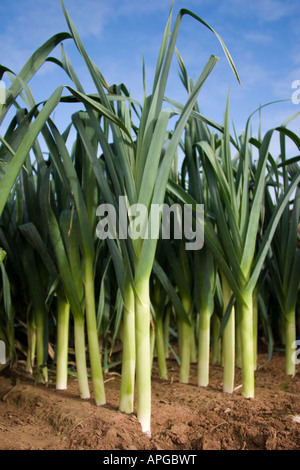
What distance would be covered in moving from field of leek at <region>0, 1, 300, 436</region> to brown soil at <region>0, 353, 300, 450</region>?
5cm

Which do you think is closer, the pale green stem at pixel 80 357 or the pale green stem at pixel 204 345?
the pale green stem at pixel 80 357

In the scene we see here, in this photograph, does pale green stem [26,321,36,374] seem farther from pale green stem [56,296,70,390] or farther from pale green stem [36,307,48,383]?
pale green stem [56,296,70,390]

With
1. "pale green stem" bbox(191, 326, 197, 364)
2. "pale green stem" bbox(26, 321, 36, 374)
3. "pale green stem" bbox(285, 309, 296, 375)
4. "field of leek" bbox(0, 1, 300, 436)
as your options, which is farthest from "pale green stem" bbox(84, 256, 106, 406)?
"pale green stem" bbox(285, 309, 296, 375)

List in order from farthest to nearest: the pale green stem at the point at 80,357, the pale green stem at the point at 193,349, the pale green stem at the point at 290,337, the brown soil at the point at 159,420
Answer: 1. the pale green stem at the point at 193,349
2. the pale green stem at the point at 290,337
3. the pale green stem at the point at 80,357
4. the brown soil at the point at 159,420

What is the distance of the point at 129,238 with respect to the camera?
3.13 ft

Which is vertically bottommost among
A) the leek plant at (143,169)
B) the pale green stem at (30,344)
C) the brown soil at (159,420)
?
the brown soil at (159,420)

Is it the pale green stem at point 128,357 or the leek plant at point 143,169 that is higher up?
the leek plant at point 143,169

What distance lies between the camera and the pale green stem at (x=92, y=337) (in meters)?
1.10

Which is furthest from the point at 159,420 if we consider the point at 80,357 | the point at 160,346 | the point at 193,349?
the point at 193,349

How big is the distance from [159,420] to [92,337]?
257mm

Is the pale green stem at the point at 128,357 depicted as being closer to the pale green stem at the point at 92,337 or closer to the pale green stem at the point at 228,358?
the pale green stem at the point at 92,337

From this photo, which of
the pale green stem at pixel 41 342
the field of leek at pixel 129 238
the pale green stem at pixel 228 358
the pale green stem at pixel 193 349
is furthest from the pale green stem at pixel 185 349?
the pale green stem at pixel 41 342
